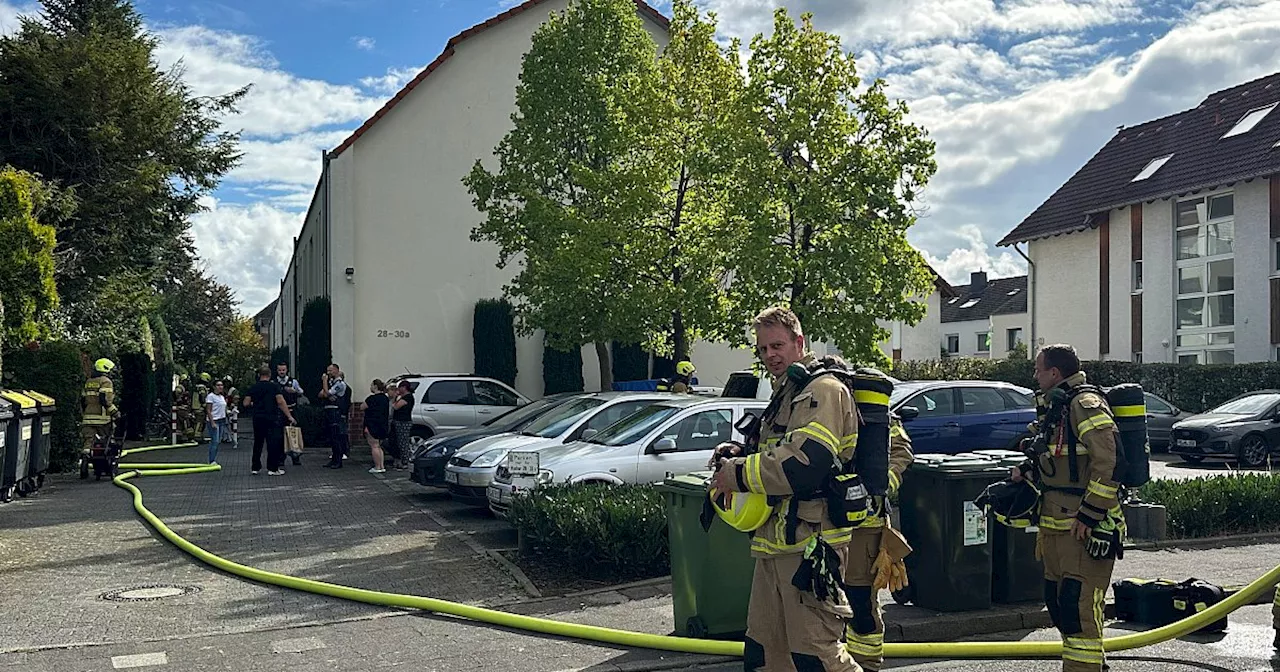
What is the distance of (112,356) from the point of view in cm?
2433

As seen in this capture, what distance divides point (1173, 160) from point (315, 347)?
2483cm

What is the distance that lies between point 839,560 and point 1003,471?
10.8ft

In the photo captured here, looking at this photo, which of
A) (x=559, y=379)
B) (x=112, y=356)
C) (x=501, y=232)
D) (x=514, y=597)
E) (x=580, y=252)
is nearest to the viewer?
(x=514, y=597)

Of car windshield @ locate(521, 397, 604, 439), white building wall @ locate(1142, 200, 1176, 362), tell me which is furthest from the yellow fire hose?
white building wall @ locate(1142, 200, 1176, 362)

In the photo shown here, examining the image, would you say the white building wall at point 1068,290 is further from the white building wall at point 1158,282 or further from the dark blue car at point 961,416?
the dark blue car at point 961,416

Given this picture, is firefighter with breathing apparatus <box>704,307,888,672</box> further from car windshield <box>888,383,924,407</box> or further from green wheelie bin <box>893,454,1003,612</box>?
car windshield <box>888,383,924,407</box>

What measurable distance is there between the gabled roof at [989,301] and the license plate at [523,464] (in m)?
48.4

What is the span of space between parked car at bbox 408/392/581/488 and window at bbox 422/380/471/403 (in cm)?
426

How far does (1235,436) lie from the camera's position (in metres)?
19.4

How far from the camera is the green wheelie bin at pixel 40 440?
14.5 meters

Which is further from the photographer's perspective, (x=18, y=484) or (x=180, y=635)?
(x=18, y=484)

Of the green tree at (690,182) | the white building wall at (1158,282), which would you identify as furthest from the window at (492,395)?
the white building wall at (1158,282)

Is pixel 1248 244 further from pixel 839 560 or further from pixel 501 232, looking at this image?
pixel 839 560

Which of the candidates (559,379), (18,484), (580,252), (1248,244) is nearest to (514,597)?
(18,484)
